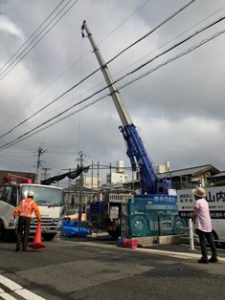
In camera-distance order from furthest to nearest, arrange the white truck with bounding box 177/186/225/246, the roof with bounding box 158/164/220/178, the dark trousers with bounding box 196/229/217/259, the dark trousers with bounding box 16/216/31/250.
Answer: the roof with bounding box 158/164/220/178 < the white truck with bounding box 177/186/225/246 < the dark trousers with bounding box 16/216/31/250 < the dark trousers with bounding box 196/229/217/259

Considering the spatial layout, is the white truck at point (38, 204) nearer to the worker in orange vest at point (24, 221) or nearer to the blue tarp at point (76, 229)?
the worker in orange vest at point (24, 221)

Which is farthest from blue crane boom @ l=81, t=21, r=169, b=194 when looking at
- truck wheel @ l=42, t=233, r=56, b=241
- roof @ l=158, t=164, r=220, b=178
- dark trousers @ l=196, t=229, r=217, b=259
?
roof @ l=158, t=164, r=220, b=178

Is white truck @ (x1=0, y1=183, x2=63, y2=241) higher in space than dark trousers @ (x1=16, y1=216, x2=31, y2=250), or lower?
higher

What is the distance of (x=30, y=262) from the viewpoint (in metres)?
10.3

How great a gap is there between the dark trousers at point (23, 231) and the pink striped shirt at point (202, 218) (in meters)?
5.53

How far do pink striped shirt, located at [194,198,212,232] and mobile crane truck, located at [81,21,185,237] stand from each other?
7408 mm

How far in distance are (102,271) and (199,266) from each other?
2.03 m

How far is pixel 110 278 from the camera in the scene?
311 inches

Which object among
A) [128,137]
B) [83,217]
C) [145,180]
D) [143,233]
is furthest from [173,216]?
[83,217]

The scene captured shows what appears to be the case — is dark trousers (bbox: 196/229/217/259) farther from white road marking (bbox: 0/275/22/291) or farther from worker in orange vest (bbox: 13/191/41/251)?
worker in orange vest (bbox: 13/191/41/251)

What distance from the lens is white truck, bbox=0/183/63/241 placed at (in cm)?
1747

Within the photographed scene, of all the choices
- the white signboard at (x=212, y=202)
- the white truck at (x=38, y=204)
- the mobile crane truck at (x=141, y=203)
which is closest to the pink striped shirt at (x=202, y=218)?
the white signboard at (x=212, y=202)

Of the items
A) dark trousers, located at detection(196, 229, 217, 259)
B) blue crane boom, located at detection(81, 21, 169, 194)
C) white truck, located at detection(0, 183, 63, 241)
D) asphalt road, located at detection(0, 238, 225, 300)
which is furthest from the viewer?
blue crane boom, located at detection(81, 21, 169, 194)

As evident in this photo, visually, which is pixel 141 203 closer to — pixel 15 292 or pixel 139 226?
pixel 139 226
